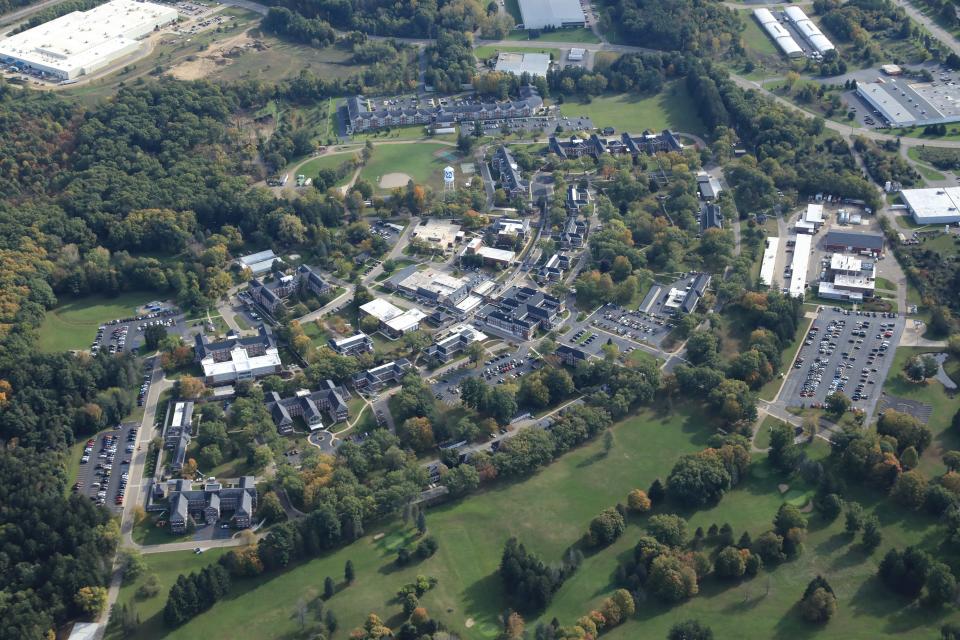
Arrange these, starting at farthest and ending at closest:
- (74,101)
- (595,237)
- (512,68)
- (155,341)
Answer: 1. (512,68)
2. (74,101)
3. (595,237)
4. (155,341)

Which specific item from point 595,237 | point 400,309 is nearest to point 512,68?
point 595,237

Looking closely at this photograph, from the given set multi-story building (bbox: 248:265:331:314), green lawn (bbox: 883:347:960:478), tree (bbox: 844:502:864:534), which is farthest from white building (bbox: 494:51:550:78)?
tree (bbox: 844:502:864:534)

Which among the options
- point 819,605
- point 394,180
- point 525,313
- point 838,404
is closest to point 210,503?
point 525,313

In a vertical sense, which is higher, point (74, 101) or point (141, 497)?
point (74, 101)

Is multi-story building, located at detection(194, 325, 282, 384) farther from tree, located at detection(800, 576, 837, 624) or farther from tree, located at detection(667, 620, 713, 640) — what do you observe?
tree, located at detection(800, 576, 837, 624)

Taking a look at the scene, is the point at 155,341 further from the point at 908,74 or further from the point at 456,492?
the point at 908,74

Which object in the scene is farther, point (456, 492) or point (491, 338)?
point (491, 338)

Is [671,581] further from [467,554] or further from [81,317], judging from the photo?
[81,317]

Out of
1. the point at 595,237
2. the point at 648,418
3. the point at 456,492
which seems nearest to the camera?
the point at 456,492
